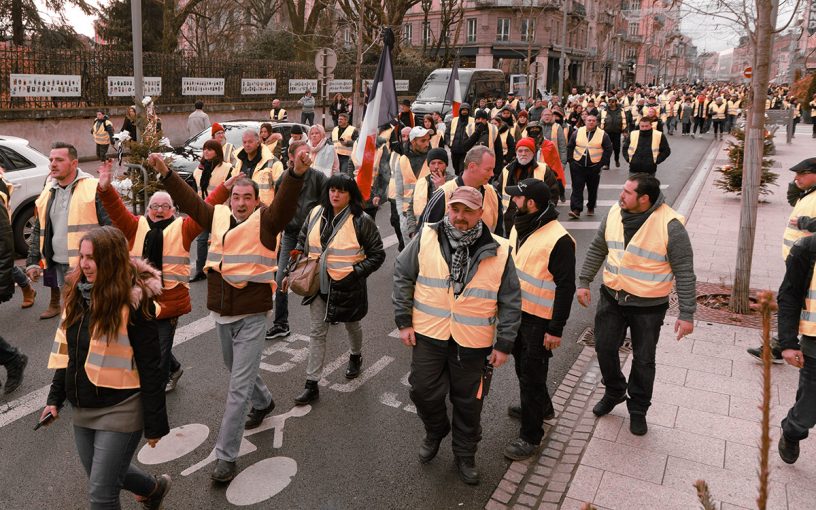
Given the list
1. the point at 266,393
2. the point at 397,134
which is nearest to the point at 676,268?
the point at 266,393

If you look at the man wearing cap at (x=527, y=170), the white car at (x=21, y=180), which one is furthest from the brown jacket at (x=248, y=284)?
the white car at (x=21, y=180)

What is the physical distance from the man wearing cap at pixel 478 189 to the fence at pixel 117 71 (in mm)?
16226

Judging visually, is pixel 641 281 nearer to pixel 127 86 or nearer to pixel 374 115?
pixel 374 115

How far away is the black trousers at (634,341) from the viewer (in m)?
5.11

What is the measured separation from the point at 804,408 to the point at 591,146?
866 centimetres

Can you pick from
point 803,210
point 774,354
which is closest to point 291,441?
point 774,354

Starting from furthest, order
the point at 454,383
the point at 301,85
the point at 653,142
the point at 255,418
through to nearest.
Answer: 1. the point at 301,85
2. the point at 653,142
3. the point at 255,418
4. the point at 454,383

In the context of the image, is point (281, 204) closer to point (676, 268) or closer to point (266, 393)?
point (266, 393)

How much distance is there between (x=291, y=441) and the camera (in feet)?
16.7

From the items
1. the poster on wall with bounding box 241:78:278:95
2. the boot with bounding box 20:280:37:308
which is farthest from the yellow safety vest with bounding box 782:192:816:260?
the poster on wall with bounding box 241:78:278:95

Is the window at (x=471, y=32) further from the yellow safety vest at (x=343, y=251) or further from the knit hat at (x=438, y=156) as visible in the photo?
the yellow safety vest at (x=343, y=251)

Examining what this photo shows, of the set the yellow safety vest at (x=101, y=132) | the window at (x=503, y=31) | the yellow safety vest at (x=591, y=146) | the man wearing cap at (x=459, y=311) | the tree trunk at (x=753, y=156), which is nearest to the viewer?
the man wearing cap at (x=459, y=311)

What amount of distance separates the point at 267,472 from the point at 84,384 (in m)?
1.63

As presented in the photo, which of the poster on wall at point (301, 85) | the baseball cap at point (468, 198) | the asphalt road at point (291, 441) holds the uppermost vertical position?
the poster on wall at point (301, 85)
